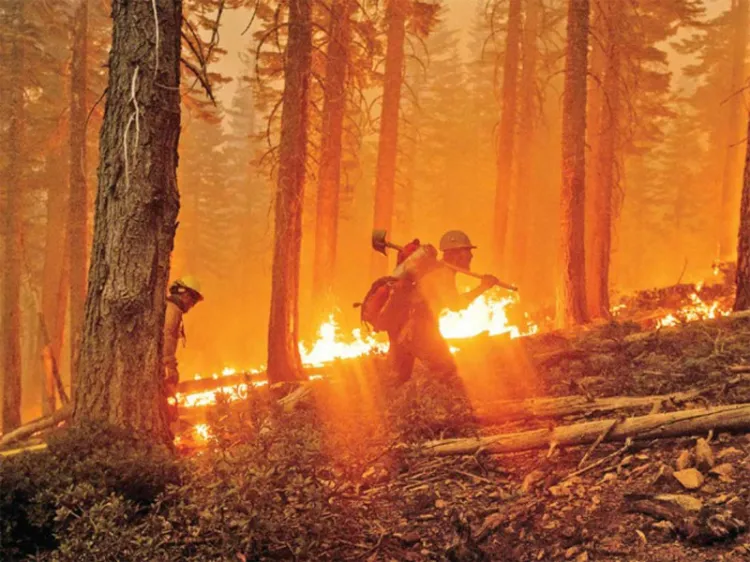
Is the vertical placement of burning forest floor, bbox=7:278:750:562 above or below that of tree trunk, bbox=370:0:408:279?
below

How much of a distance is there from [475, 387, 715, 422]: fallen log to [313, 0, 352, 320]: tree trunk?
9.37m

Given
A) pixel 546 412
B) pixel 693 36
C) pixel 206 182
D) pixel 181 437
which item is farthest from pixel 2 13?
pixel 693 36

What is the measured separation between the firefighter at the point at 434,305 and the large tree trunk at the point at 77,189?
10126 mm

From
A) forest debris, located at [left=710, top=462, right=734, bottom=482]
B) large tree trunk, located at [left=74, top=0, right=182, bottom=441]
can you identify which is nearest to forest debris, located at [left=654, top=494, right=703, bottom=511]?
forest debris, located at [left=710, top=462, right=734, bottom=482]

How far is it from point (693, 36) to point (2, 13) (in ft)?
107

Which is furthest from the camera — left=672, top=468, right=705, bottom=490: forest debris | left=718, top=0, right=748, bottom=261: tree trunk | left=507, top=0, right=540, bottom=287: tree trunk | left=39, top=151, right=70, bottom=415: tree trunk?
left=718, top=0, right=748, bottom=261: tree trunk

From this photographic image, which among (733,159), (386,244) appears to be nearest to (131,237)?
(386,244)

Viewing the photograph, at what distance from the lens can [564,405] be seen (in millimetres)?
5395

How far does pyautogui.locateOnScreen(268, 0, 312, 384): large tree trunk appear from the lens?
991 centimetres

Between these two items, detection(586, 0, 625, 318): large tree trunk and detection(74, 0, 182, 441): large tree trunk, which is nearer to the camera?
detection(74, 0, 182, 441): large tree trunk

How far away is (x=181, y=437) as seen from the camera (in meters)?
7.59

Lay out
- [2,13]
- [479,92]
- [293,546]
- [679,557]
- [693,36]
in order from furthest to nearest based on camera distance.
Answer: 1. [479,92]
2. [693,36]
3. [2,13]
4. [293,546]
5. [679,557]

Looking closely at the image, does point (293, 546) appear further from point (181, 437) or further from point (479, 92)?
point (479, 92)

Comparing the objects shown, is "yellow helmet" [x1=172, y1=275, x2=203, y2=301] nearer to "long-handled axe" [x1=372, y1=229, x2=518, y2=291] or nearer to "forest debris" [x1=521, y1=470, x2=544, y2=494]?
"long-handled axe" [x1=372, y1=229, x2=518, y2=291]
